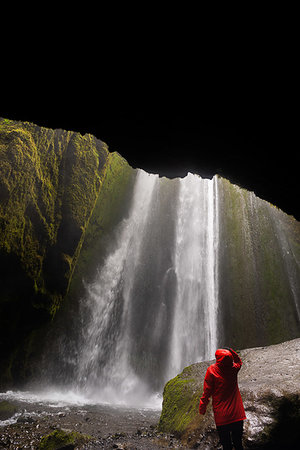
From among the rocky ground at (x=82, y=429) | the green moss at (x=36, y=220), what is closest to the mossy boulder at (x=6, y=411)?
the rocky ground at (x=82, y=429)

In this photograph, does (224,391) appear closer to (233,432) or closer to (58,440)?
(233,432)

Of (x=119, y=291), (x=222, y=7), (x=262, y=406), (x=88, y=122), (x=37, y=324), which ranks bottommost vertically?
(x=262, y=406)

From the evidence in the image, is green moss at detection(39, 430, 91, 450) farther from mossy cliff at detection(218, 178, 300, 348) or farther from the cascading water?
mossy cliff at detection(218, 178, 300, 348)

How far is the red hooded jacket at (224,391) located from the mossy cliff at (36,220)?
251 inches

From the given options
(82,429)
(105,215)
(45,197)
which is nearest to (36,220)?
(45,197)

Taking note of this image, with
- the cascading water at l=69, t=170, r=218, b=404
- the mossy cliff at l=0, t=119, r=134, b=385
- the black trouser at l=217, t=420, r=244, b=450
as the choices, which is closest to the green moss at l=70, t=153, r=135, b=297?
the cascading water at l=69, t=170, r=218, b=404

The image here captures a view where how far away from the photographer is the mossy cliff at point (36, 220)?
7.30m

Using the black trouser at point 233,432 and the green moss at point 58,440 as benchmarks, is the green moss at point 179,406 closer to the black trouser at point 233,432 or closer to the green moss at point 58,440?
the black trouser at point 233,432

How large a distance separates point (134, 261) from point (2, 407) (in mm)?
11374

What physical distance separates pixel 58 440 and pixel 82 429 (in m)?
2.06

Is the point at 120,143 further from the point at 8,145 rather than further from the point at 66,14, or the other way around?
the point at 8,145

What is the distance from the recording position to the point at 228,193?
817 inches

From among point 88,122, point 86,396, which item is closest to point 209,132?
point 88,122

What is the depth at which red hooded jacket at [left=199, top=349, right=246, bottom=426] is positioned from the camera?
11.1ft
